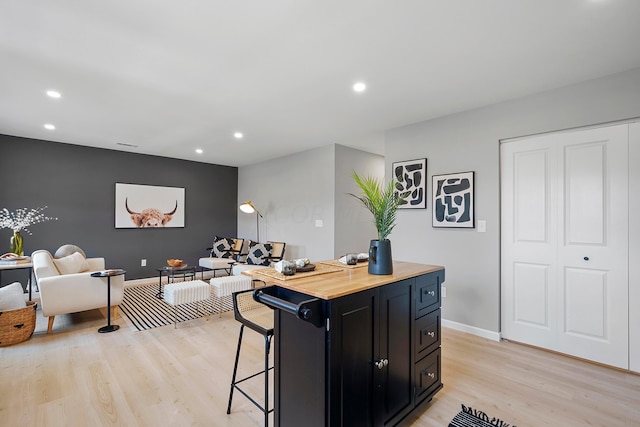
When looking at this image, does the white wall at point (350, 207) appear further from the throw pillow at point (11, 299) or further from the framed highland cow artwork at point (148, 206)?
the throw pillow at point (11, 299)

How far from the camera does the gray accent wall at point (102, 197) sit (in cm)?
470

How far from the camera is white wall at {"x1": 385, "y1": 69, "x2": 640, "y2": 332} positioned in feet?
8.67

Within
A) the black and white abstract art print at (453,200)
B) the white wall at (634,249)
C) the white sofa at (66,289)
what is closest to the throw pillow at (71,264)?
the white sofa at (66,289)

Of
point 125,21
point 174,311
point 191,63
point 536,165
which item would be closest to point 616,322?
point 536,165

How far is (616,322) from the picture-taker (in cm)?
258

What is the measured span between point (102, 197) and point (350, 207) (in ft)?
14.4

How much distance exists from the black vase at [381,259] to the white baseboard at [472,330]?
209cm

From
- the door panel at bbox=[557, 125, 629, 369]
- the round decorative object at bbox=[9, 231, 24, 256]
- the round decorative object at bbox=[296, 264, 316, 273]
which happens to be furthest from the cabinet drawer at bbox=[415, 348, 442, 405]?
the round decorative object at bbox=[9, 231, 24, 256]

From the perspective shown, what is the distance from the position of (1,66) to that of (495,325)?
508cm

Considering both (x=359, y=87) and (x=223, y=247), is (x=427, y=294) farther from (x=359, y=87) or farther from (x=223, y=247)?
(x=223, y=247)

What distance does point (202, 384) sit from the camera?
2.34m

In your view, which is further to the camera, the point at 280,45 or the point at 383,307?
the point at 280,45

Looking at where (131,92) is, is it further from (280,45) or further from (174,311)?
(174,311)

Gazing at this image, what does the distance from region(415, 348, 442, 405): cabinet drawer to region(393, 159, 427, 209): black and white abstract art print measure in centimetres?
200
